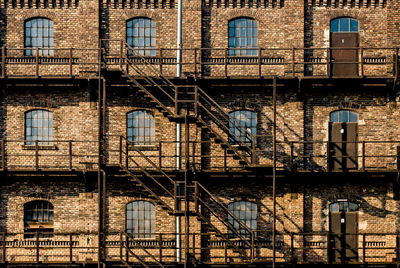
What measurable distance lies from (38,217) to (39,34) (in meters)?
6.30

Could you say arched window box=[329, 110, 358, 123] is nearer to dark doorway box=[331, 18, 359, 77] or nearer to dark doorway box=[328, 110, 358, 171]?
dark doorway box=[328, 110, 358, 171]

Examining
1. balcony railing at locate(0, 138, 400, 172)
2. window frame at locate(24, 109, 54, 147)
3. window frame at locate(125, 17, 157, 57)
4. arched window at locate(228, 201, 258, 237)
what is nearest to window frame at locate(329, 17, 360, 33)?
balcony railing at locate(0, 138, 400, 172)

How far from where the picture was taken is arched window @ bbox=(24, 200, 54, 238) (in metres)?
21.6

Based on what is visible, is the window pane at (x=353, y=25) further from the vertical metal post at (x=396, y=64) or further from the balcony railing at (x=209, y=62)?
the vertical metal post at (x=396, y=64)

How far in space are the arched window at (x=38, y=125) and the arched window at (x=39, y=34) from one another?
210 cm

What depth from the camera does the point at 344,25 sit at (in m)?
22.0

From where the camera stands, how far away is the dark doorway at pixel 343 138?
70.6ft

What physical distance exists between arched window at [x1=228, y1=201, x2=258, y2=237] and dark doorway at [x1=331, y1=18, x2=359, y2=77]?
531 centimetres

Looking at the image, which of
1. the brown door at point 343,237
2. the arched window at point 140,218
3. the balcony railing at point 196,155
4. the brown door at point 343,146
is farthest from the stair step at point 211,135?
the brown door at point 343,237

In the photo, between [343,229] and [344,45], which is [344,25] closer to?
[344,45]

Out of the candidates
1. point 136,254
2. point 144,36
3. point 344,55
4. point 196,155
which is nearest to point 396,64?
point 344,55

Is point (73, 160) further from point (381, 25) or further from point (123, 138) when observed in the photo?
point (381, 25)

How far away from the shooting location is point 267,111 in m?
21.6

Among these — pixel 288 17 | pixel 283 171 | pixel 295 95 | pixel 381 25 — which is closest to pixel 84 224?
pixel 283 171
